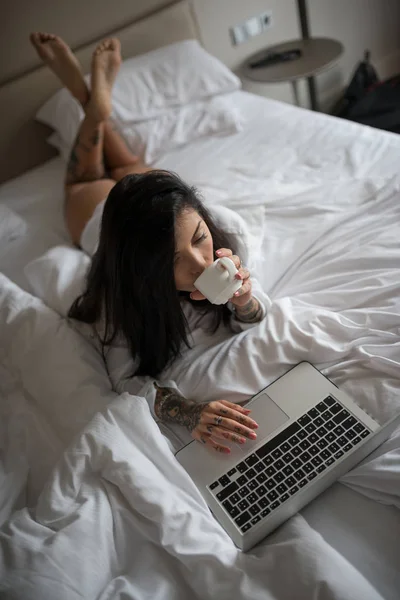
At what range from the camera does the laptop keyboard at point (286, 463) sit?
2.40ft

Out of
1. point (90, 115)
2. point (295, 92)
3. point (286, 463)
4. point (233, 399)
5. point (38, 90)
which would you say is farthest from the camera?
point (295, 92)

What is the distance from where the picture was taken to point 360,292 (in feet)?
3.13

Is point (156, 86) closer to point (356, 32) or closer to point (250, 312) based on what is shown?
point (250, 312)

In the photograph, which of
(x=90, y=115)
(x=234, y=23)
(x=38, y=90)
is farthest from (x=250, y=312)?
(x=234, y=23)

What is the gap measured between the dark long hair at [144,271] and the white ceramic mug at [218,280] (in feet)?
0.21

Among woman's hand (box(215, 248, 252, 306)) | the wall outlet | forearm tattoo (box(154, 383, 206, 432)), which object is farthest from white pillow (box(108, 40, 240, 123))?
forearm tattoo (box(154, 383, 206, 432))

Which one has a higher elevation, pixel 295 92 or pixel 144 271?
pixel 144 271

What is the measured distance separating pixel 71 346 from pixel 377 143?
3.51 ft

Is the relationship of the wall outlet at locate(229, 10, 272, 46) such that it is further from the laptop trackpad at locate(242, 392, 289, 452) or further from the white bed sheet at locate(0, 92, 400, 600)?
the laptop trackpad at locate(242, 392, 289, 452)

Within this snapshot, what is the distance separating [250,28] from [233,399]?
1928 mm

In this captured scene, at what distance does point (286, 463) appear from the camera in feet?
2.50

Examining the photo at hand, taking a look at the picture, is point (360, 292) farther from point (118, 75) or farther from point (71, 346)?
point (118, 75)

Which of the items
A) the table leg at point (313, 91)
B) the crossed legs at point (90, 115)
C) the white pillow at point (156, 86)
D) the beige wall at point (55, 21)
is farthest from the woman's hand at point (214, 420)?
the table leg at point (313, 91)

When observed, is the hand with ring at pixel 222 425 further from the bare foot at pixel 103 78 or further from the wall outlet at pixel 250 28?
the wall outlet at pixel 250 28
